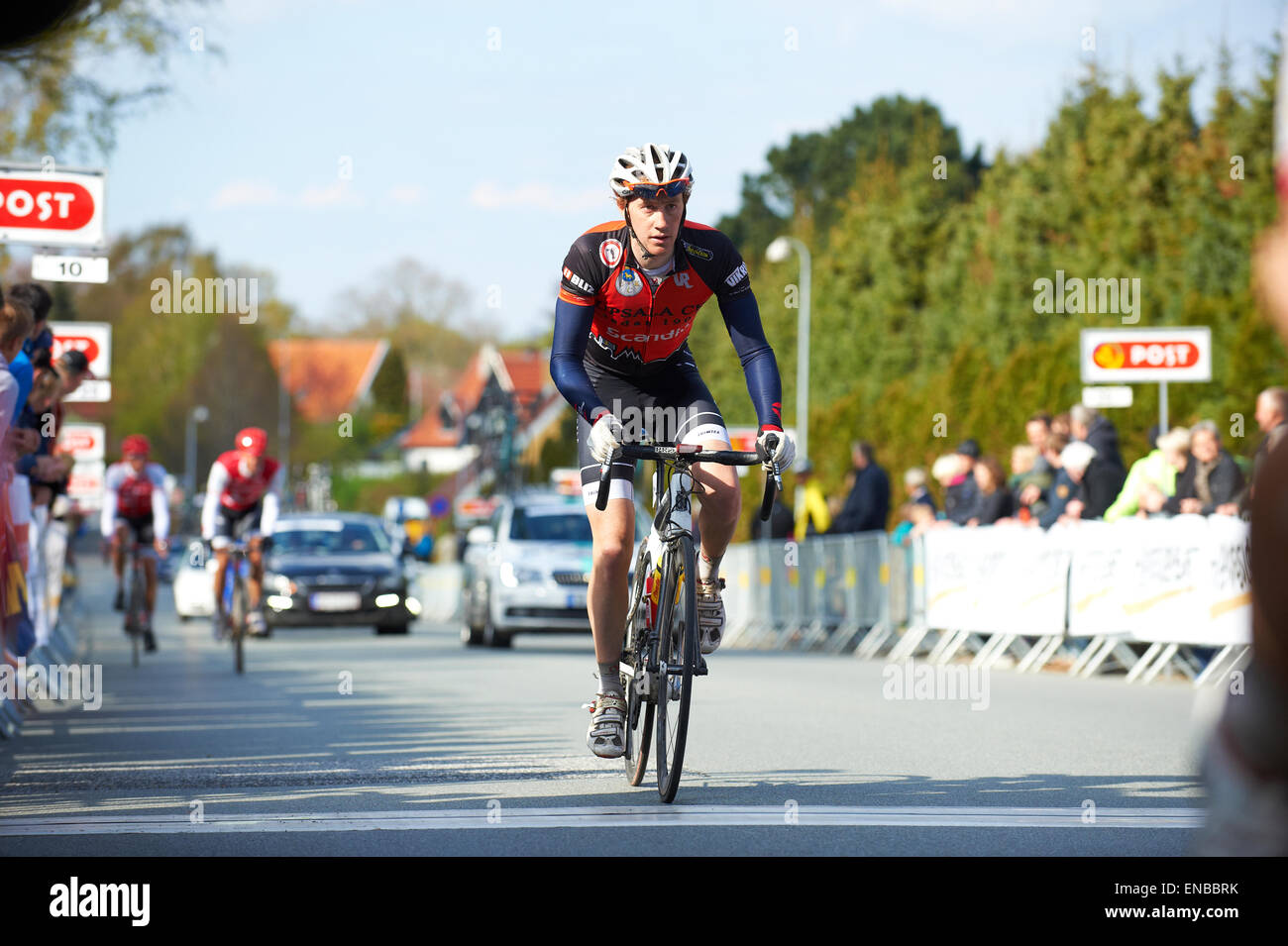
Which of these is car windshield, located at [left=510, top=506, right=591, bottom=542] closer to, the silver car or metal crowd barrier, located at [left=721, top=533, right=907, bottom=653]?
the silver car

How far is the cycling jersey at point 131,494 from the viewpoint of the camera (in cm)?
1919

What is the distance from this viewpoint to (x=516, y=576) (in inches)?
878

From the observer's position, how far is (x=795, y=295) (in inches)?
2304

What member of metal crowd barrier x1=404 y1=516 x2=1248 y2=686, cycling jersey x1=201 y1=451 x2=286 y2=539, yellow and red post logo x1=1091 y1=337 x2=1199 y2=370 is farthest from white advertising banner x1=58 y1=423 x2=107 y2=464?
yellow and red post logo x1=1091 y1=337 x2=1199 y2=370

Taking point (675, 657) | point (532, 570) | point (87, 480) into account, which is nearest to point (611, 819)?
point (675, 657)

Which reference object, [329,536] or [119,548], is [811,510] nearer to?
[329,536]

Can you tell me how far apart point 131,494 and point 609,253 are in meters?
13.0

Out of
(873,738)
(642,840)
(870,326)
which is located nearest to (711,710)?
(873,738)

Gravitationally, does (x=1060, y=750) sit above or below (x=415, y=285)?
below

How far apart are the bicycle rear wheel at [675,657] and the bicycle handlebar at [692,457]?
340 mm

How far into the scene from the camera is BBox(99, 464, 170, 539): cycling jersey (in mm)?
19188

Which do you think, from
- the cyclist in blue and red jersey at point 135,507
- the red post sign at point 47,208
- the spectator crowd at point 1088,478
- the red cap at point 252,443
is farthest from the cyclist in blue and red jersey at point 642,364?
the cyclist in blue and red jersey at point 135,507

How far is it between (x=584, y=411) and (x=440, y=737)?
12.4 ft
